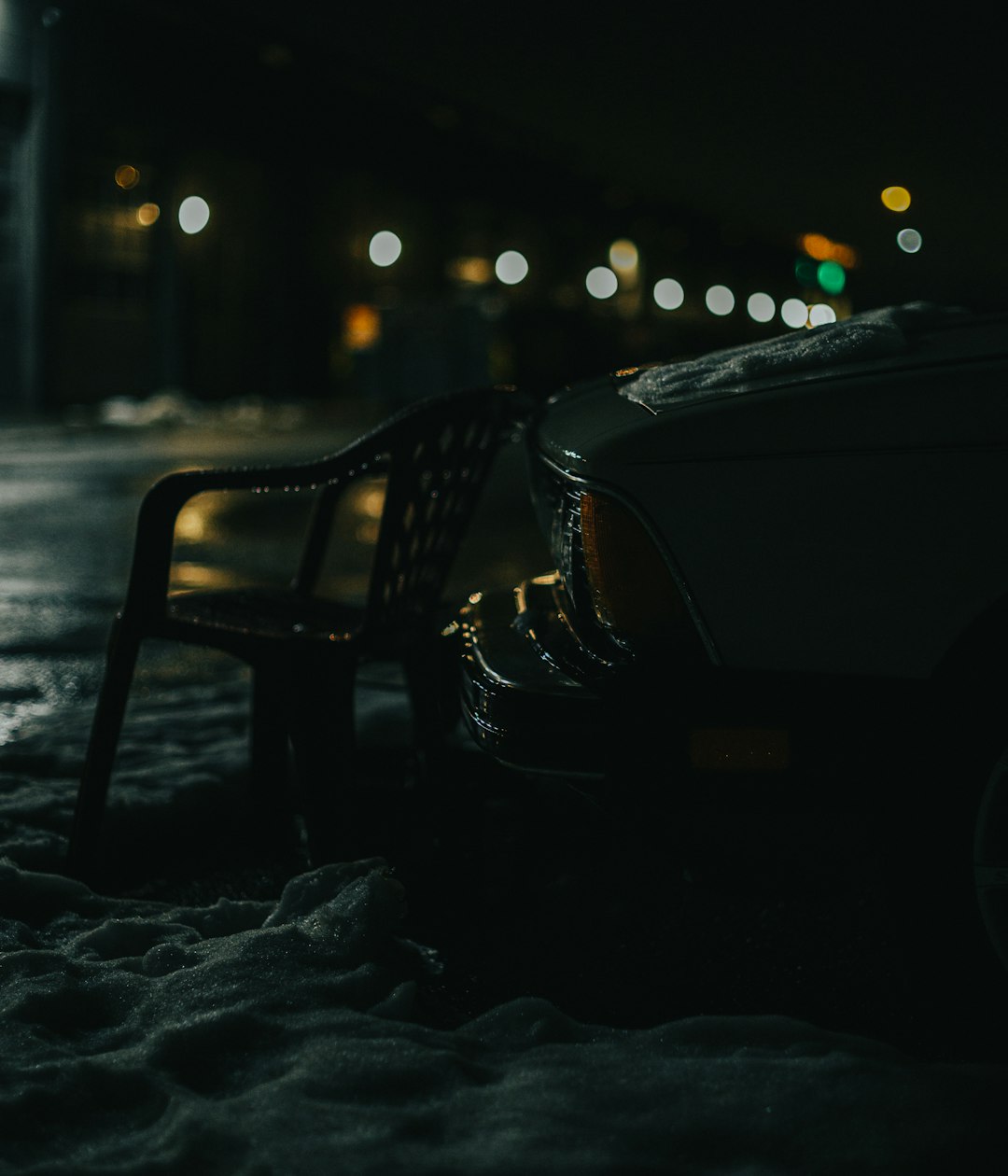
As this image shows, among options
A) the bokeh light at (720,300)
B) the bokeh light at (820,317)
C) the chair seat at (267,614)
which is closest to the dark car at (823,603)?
the bokeh light at (820,317)

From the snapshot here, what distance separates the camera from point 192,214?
20.5m

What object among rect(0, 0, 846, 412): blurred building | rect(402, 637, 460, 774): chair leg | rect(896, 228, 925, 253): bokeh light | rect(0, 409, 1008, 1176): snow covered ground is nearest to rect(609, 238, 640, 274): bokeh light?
rect(0, 0, 846, 412): blurred building

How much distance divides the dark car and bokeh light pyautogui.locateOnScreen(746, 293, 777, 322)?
157 ft

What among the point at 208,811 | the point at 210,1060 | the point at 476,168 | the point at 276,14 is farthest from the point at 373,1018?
the point at 476,168

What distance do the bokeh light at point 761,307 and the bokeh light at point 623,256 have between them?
13.8m

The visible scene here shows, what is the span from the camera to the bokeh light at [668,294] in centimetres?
3744

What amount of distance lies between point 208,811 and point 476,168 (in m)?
23.8

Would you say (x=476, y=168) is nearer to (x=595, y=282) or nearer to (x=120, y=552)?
(x=595, y=282)

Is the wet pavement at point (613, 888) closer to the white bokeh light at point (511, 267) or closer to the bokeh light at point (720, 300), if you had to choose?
the white bokeh light at point (511, 267)

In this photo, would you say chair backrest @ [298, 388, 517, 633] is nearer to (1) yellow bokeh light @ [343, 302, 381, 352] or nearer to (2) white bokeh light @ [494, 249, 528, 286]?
(1) yellow bokeh light @ [343, 302, 381, 352]

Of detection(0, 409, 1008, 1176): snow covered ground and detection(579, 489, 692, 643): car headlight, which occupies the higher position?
detection(579, 489, 692, 643): car headlight

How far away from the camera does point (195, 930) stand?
2744 mm

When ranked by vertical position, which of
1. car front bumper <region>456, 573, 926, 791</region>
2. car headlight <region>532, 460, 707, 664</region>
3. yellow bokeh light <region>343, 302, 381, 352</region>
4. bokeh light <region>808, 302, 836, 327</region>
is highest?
yellow bokeh light <region>343, 302, 381, 352</region>

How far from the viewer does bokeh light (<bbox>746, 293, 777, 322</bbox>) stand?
48781 millimetres
